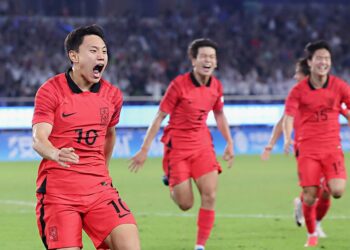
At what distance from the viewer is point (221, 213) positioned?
1370 cm

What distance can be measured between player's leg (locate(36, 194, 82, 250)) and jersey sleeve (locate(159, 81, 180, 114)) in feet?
12.9

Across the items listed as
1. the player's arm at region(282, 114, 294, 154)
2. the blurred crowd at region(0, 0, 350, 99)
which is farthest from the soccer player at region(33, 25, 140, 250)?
the blurred crowd at region(0, 0, 350, 99)

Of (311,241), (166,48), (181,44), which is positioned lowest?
(311,241)

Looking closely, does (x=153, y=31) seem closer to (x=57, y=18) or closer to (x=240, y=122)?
(x=57, y=18)

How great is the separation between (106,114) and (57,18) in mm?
25101

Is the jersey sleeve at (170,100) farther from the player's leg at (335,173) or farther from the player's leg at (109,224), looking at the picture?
the player's leg at (109,224)

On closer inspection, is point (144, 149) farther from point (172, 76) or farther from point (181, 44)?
point (181, 44)

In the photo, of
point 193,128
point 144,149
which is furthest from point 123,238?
point 193,128

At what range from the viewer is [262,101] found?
2548 centimetres

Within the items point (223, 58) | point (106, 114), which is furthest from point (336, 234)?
point (223, 58)

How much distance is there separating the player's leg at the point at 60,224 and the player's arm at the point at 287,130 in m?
4.45

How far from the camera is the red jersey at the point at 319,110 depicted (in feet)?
35.3

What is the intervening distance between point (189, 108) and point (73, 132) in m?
4.06

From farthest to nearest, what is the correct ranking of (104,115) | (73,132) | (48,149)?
(104,115) → (73,132) → (48,149)
